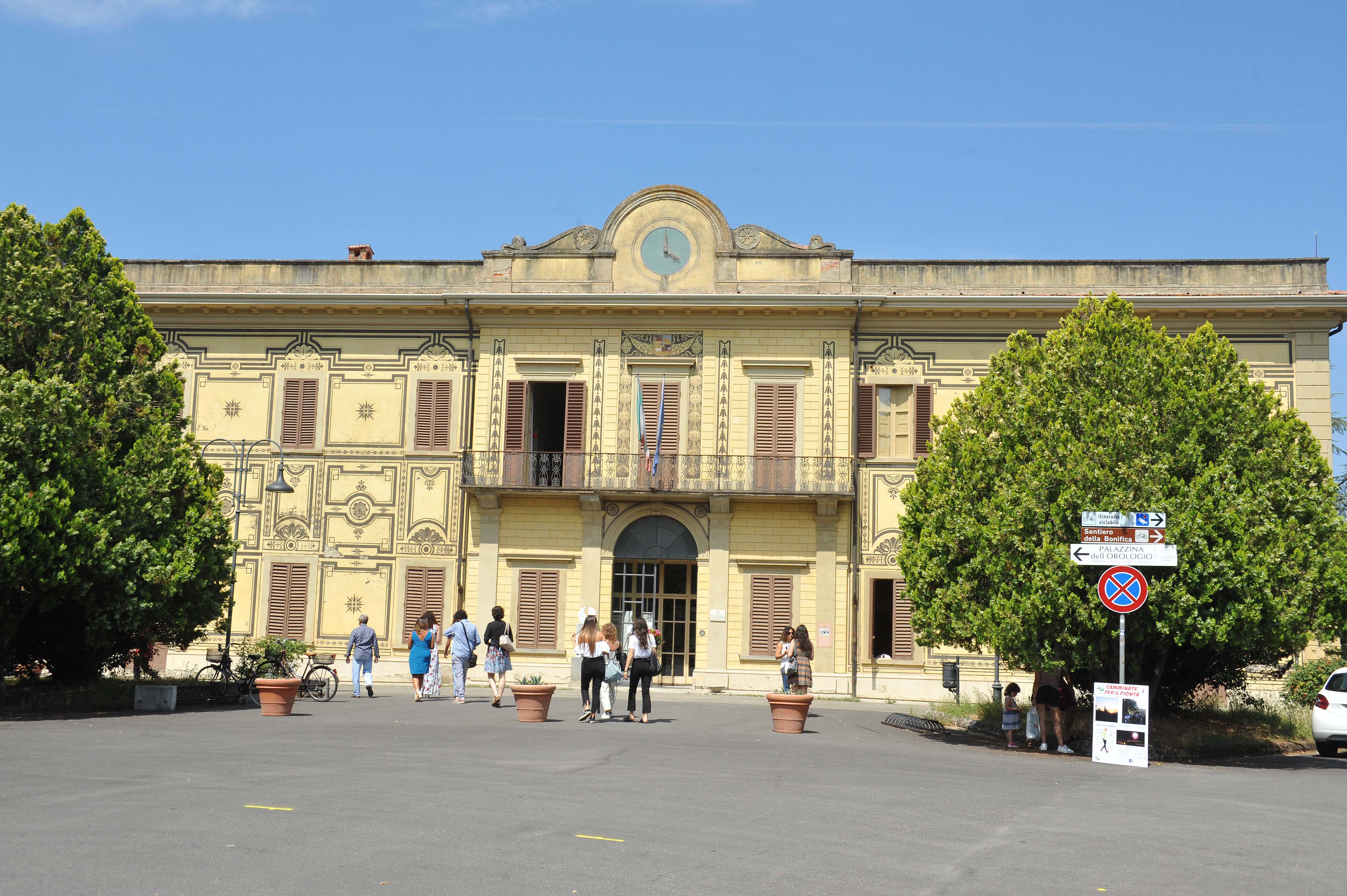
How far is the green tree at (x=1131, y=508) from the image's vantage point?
1497 centimetres

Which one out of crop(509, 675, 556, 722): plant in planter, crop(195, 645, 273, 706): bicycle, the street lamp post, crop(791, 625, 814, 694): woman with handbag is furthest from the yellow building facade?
crop(509, 675, 556, 722): plant in planter

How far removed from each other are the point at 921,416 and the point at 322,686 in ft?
46.1

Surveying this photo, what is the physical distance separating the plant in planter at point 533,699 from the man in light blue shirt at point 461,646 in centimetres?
371

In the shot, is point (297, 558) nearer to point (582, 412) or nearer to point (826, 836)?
point (582, 412)

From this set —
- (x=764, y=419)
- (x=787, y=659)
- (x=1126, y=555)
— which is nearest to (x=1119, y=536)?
(x=1126, y=555)

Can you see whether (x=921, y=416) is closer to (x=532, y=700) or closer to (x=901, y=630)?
(x=901, y=630)

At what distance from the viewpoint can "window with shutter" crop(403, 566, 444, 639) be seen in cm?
2644

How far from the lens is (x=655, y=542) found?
86.9 ft

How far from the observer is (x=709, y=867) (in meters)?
6.92

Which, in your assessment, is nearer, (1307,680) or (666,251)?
(1307,680)

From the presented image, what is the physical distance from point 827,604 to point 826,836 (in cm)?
1788

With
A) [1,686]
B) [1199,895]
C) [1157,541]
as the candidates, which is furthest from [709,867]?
[1,686]

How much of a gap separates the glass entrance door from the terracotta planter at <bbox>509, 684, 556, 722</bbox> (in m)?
9.96

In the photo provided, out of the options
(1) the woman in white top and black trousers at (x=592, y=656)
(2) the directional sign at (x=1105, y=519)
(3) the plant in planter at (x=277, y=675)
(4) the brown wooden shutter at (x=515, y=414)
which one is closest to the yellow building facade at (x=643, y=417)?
(4) the brown wooden shutter at (x=515, y=414)
